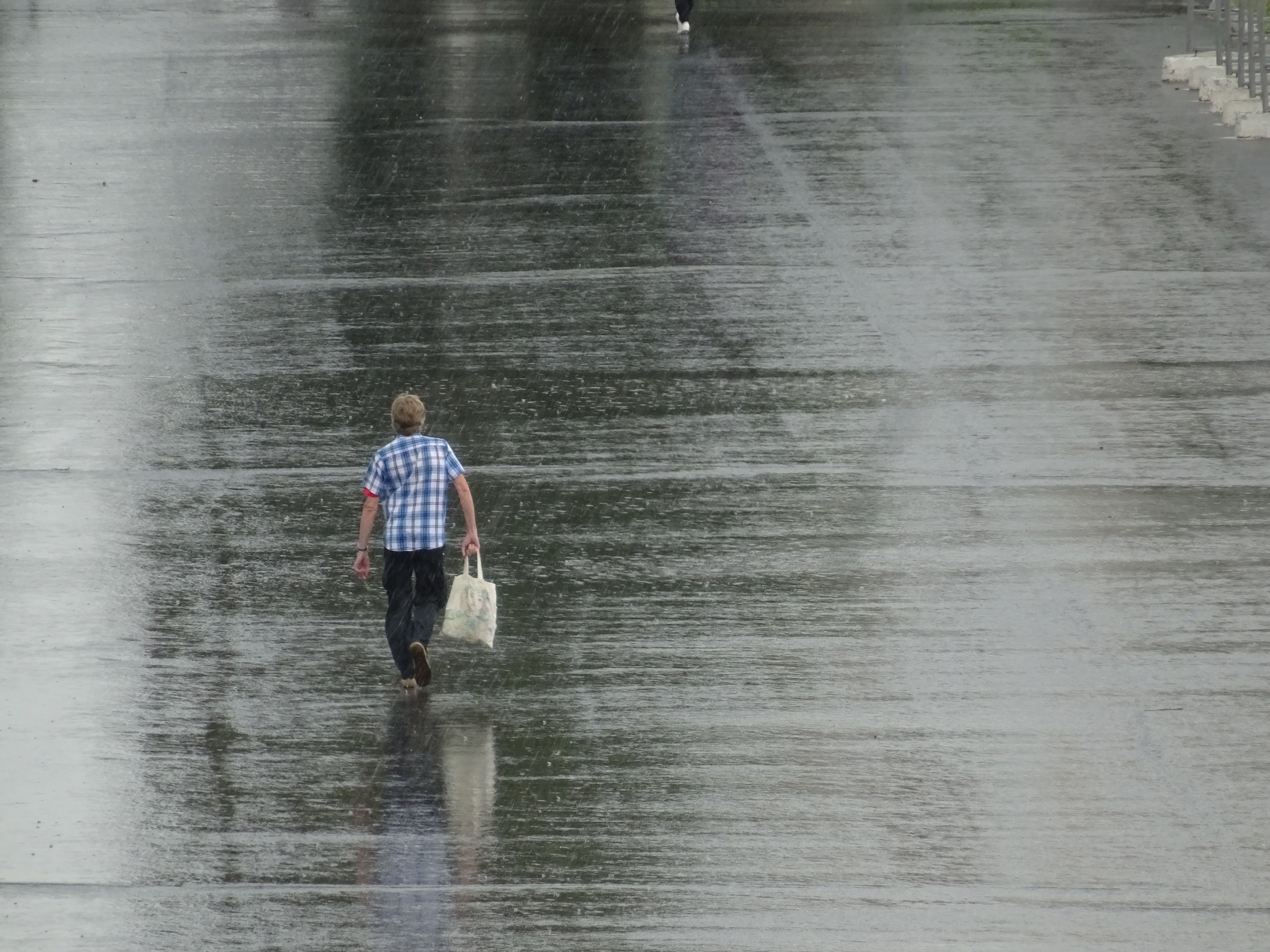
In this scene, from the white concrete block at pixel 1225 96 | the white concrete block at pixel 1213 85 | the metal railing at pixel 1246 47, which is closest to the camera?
the metal railing at pixel 1246 47

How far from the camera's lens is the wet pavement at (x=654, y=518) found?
804 centimetres

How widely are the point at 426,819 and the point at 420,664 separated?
124 cm

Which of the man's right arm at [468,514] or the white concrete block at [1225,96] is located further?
the white concrete block at [1225,96]

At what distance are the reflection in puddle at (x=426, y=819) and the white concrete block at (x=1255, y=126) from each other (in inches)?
489

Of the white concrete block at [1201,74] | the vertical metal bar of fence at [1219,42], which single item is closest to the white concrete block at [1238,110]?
the vertical metal bar of fence at [1219,42]

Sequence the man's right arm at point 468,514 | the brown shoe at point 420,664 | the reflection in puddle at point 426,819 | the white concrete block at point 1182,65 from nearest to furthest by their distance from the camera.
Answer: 1. the reflection in puddle at point 426,819
2. the brown shoe at point 420,664
3. the man's right arm at point 468,514
4. the white concrete block at point 1182,65

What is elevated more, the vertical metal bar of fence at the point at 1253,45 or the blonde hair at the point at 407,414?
the blonde hair at the point at 407,414

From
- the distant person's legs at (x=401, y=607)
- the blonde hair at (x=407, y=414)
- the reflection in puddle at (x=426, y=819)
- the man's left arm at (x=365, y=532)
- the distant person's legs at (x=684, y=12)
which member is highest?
the blonde hair at (x=407, y=414)

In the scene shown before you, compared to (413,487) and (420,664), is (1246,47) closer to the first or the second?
(413,487)

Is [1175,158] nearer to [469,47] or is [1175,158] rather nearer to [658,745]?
[469,47]

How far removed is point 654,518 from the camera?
1149cm

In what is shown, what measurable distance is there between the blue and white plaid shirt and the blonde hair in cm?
7

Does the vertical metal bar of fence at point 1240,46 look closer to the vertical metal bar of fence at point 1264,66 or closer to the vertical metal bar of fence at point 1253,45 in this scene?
the vertical metal bar of fence at point 1253,45

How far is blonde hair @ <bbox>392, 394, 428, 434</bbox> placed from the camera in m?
9.66
